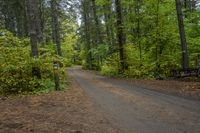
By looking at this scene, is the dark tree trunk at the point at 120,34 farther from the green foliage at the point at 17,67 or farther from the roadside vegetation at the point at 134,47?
the green foliage at the point at 17,67

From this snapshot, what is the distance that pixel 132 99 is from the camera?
1041 cm

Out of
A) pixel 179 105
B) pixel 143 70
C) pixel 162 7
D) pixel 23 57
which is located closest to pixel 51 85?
pixel 23 57

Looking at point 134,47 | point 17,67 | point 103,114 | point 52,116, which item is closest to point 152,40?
point 134,47

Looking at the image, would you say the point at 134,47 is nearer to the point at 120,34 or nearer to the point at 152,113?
the point at 120,34

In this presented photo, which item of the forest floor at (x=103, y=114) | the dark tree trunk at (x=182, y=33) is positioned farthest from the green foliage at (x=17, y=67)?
the dark tree trunk at (x=182, y=33)

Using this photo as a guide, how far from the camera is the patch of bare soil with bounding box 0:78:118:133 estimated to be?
6.35 meters

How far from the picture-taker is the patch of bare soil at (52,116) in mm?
6348

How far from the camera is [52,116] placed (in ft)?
25.3

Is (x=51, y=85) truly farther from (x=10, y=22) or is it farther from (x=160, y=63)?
(x=10, y=22)

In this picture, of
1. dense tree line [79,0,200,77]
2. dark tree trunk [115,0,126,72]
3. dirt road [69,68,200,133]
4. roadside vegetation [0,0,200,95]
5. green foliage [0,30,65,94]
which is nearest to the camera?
dirt road [69,68,200,133]

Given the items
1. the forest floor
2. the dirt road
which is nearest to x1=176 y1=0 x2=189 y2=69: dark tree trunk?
the forest floor

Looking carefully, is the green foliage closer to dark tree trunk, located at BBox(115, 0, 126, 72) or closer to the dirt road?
the dirt road

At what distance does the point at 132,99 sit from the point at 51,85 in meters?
5.51

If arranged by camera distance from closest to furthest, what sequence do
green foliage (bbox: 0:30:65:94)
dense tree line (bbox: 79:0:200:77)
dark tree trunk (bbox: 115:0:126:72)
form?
1. green foliage (bbox: 0:30:65:94)
2. dense tree line (bbox: 79:0:200:77)
3. dark tree trunk (bbox: 115:0:126:72)
